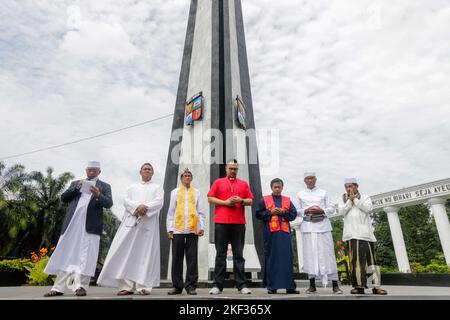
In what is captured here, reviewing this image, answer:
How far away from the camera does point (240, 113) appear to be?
9.58 metres

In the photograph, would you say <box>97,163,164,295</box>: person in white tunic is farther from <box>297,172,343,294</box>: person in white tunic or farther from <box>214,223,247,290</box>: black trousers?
<box>297,172,343,294</box>: person in white tunic

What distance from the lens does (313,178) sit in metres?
5.25

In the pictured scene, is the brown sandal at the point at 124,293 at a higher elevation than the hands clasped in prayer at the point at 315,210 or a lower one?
lower

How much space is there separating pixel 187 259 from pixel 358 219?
100 inches

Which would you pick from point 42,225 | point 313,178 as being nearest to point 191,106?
point 313,178

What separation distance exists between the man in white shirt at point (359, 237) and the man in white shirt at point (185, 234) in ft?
6.96

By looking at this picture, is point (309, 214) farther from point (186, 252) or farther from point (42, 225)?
point (42, 225)

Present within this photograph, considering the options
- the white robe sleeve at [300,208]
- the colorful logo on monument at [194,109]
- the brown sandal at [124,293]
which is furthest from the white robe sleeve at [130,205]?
the colorful logo on monument at [194,109]

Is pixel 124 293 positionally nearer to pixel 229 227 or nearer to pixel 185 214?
pixel 185 214

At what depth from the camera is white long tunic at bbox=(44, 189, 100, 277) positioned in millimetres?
4188

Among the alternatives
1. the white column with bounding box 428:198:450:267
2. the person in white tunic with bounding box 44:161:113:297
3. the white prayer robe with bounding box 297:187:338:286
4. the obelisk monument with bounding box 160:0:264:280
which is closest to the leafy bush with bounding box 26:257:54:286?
the obelisk monument with bounding box 160:0:264:280

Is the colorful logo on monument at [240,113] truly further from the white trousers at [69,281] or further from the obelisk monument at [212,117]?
the white trousers at [69,281]

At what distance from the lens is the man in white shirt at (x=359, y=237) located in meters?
4.28

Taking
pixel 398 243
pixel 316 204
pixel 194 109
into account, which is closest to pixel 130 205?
pixel 316 204
